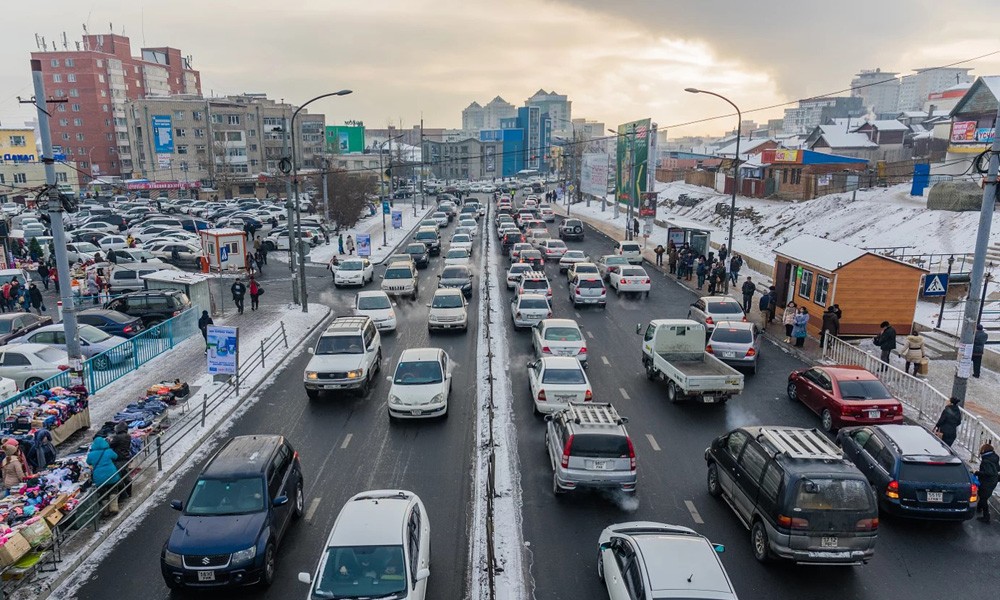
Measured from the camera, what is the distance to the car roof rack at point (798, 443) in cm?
1027

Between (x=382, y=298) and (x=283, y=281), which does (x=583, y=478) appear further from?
(x=283, y=281)

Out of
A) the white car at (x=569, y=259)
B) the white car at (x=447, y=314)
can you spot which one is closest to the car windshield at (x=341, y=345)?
the white car at (x=447, y=314)

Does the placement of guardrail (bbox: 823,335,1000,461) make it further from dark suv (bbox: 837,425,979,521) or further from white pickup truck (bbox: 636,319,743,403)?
white pickup truck (bbox: 636,319,743,403)

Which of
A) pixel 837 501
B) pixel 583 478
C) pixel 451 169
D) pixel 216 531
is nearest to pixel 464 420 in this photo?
pixel 583 478

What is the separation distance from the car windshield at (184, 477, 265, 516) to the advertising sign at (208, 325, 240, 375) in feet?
26.3

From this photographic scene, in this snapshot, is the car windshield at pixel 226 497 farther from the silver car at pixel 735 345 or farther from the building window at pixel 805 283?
the building window at pixel 805 283

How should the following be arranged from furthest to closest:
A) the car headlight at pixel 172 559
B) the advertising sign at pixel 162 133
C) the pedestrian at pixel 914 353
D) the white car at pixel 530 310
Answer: the advertising sign at pixel 162 133 < the white car at pixel 530 310 < the pedestrian at pixel 914 353 < the car headlight at pixel 172 559

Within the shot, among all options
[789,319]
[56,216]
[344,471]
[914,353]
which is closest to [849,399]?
[914,353]

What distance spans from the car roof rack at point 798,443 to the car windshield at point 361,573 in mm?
6236

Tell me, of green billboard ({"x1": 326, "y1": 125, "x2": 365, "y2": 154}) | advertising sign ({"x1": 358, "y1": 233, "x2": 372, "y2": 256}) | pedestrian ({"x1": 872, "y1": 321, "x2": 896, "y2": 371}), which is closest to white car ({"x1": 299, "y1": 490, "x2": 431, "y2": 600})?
pedestrian ({"x1": 872, "y1": 321, "x2": 896, "y2": 371})

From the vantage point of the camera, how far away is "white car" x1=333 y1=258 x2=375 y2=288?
34281 mm

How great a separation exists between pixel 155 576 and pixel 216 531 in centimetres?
145

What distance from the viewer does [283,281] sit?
36500mm

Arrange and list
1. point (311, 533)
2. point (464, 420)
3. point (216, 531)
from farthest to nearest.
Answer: point (464, 420) < point (311, 533) < point (216, 531)
